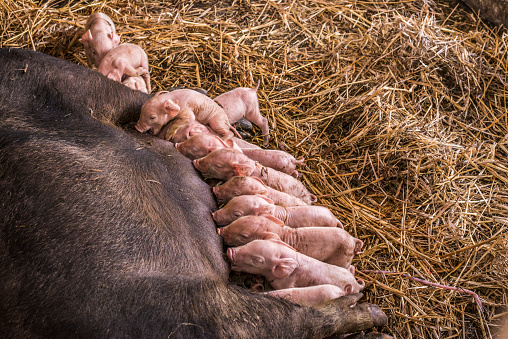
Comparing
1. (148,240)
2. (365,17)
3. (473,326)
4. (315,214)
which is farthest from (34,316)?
(365,17)

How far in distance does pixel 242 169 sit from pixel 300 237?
0.54 m

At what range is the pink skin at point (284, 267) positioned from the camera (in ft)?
7.84

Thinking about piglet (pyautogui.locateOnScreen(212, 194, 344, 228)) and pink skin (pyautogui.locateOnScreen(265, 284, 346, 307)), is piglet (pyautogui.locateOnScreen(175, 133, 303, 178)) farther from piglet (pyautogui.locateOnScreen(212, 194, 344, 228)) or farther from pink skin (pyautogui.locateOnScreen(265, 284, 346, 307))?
pink skin (pyautogui.locateOnScreen(265, 284, 346, 307))

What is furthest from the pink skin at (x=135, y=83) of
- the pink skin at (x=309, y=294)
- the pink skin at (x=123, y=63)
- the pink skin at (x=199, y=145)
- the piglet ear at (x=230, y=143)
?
the pink skin at (x=309, y=294)

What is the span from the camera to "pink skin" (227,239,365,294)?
7.84 feet

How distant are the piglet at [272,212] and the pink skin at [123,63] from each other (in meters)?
1.42

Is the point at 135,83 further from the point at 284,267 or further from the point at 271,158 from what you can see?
the point at 284,267

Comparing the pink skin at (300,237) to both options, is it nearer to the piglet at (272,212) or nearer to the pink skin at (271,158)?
the piglet at (272,212)

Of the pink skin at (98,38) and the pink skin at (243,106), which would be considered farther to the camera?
the pink skin at (98,38)

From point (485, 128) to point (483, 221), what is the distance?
0.93 metres

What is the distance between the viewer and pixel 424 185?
132 inches

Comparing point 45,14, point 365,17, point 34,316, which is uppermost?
point 365,17

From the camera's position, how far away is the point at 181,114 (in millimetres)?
3109

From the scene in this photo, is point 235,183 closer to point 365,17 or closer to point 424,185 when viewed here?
point 424,185
